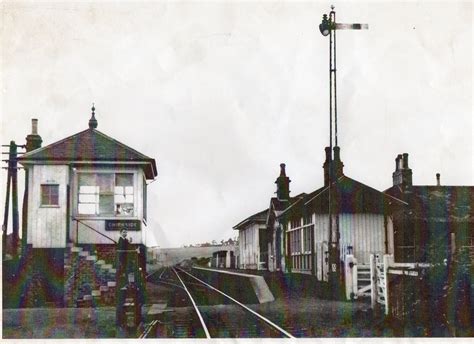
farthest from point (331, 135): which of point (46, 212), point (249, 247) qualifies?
point (249, 247)

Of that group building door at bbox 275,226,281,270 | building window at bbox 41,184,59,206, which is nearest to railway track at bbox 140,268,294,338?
building window at bbox 41,184,59,206

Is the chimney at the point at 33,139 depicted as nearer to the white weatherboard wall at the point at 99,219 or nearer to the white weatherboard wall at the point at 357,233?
the white weatherboard wall at the point at 99,219

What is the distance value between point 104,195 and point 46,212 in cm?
180

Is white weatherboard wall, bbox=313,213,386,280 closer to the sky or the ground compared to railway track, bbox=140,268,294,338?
closer to the sky

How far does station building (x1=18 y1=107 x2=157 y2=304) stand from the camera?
749 inches

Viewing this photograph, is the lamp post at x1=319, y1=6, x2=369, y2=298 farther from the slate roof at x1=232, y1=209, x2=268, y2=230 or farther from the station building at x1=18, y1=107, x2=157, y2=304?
the slate roof at x1=232, y1=209, x2=268, y2=230

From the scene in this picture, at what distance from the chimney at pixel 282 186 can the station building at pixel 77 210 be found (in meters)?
12.8

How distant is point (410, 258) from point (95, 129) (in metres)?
12.1

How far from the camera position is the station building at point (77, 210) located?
1902 cm

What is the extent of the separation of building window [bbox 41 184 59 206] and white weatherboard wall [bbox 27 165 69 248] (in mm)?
105

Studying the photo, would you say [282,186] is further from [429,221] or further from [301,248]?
[429,221]

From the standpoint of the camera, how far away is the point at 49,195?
1958cm

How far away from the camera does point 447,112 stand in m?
14.7

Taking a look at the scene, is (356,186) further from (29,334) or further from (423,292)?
(29,334)
